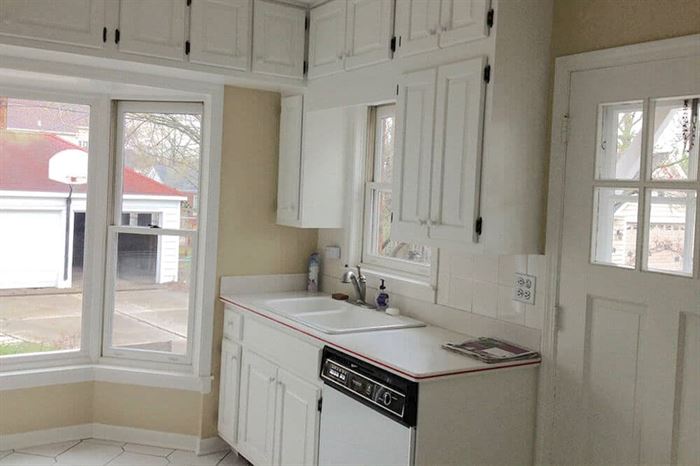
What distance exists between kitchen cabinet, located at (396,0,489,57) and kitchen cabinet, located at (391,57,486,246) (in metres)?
0.12

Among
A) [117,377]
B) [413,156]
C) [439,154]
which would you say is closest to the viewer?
[439,154]

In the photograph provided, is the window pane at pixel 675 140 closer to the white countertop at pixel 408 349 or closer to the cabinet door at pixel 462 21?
the cabinet door at pixel 462 21

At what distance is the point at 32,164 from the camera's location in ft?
12.8

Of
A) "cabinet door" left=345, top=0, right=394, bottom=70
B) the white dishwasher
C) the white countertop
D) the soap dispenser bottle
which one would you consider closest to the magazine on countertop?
the white countertop

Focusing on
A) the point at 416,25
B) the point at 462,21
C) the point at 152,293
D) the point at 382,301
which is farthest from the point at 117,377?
the point at 462,21

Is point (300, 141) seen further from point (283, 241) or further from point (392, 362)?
point (392, 362)

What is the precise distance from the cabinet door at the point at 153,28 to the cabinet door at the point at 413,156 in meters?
1.26

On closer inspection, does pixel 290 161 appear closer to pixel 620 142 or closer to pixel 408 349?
pixel 408 349

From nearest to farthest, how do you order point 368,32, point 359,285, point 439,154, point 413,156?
point 439,154 < point 413,156 < point 368,32 < point 359,285

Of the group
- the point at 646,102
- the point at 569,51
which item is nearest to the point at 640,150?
the point at 646,102

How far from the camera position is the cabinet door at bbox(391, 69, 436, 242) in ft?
9.32

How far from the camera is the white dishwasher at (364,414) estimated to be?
2.41 meters

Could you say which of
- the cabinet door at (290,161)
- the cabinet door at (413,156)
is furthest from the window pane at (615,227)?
the cabinet door at (290,161)

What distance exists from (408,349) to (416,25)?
141 cm
